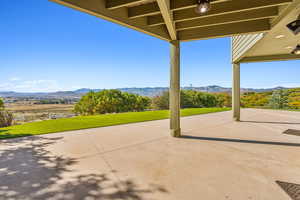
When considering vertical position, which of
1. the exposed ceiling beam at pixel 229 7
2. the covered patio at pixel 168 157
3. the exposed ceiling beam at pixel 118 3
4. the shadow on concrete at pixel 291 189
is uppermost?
the exposed ceiling beam at pixel 229 7

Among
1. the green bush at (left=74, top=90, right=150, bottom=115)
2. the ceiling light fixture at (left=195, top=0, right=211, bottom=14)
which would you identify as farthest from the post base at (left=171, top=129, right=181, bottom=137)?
the green bush at (left=74, top=90, right=150, bottom=115)

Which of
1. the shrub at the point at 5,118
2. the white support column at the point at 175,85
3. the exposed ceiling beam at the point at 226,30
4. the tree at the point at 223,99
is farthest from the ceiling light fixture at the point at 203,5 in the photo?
the tree at the point at 223,99

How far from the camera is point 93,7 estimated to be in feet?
7.10

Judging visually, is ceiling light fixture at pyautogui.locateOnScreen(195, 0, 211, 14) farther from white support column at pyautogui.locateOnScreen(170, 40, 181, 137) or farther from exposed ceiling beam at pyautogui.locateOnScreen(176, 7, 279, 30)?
white support column at pyautogui.locateOnScreen(170, 40, 181, 137)

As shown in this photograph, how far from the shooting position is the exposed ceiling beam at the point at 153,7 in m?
2.35

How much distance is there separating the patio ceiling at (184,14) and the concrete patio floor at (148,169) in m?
2.49

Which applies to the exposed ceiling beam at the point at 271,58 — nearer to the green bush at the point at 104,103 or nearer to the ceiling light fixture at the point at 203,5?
the ceiling light fixture at the point at 203,5

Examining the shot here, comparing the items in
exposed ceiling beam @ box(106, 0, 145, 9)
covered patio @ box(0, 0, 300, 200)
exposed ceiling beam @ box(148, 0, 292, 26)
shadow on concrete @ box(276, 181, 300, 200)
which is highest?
exposed ceiling beam @ box(148, 0, 292, 26)

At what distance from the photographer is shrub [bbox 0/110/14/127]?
562 centimetres

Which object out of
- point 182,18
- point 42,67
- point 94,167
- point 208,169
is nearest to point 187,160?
point 208,169

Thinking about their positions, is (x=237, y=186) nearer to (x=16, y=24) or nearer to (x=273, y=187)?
(x=273, y=187)

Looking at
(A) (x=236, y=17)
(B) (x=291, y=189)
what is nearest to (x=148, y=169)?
(B) (x=291, y=189)

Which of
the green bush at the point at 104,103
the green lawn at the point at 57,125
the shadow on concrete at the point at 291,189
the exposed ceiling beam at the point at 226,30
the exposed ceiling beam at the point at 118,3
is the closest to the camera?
the shadow on concrete at the point at 291,189

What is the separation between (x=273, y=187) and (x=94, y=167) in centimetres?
249
